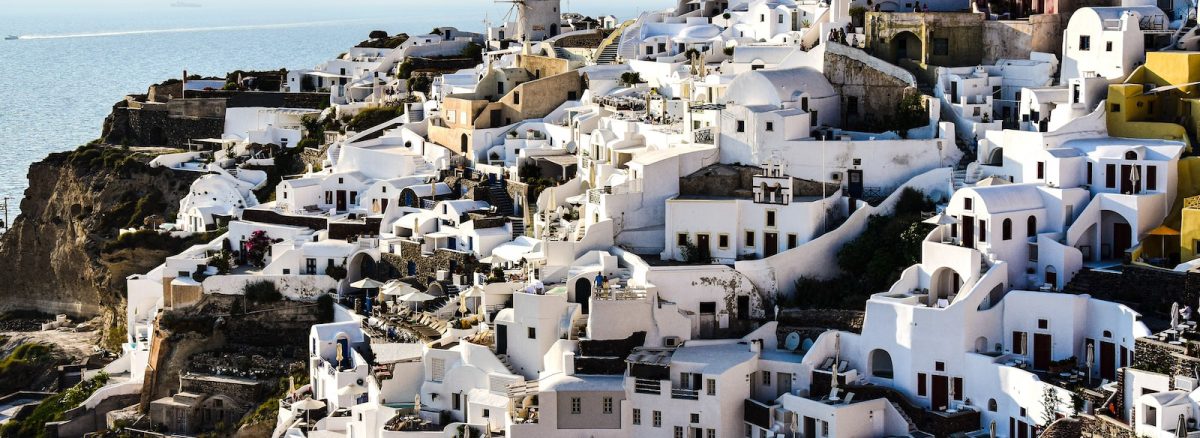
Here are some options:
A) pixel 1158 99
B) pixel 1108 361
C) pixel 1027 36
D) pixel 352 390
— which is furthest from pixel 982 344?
pixel 352 390

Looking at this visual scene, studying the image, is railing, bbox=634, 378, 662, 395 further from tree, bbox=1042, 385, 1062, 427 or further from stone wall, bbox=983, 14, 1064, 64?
stone wall, bbox=983, 14, 1064, 64

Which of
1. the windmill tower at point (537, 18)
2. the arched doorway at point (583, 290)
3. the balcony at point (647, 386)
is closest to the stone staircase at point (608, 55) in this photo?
the windmill tower at point (537, 18)

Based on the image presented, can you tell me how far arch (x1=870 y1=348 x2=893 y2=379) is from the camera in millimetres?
33125

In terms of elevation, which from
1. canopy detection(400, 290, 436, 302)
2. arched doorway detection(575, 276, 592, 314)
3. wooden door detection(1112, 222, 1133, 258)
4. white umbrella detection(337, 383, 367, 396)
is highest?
wooden door detection(1112, 222, 1133, 258)

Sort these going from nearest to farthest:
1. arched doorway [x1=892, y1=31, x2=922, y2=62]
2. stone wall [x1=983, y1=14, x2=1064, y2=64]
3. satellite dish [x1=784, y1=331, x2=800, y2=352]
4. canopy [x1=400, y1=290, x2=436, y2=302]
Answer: satellite dish [x1=784, y1=331, x2=800, y2=352] < stone wall [x1=983, y1=14, x2=1064, y2=64] < canopy [x1=400, y1=290, x2=436, y2=302] < arched doorway [x1=892, y1=31, x2=922, y2=62]

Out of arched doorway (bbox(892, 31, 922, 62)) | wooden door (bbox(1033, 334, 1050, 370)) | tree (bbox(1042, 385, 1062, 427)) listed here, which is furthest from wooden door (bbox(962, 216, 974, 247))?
arched doorway (bbox(892, 31, 922, 62))

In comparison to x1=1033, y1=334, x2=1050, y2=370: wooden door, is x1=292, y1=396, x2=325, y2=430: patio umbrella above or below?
below

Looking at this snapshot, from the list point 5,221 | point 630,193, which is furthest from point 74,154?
point 630,193

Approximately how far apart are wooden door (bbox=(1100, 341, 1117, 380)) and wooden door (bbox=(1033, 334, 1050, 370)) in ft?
2.84

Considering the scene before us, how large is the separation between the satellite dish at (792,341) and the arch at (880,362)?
141 cm

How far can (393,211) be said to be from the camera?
43.4 metres

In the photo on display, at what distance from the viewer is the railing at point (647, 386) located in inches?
1305

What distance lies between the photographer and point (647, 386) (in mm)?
33219

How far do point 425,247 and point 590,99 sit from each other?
6.86 meters
